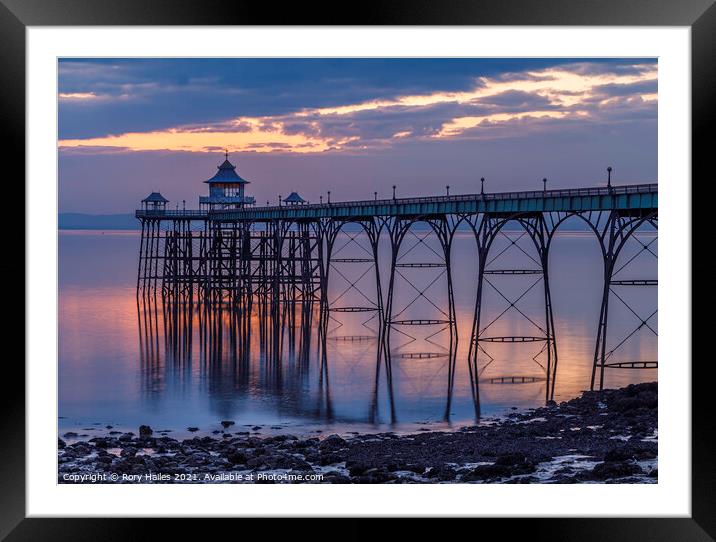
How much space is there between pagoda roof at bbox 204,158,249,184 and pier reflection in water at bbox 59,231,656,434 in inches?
474

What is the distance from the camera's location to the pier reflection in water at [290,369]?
28.4 meters

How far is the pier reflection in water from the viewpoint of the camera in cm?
2838

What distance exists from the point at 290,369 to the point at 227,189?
122 feet

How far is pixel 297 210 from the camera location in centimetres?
5775

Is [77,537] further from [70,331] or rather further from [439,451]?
[70,331]

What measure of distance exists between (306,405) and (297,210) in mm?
29273

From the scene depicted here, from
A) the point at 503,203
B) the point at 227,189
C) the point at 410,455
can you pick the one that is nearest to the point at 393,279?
the point at 503,203

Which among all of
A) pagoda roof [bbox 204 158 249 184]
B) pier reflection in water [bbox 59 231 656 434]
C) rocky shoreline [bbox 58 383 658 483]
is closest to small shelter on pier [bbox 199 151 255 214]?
pagoda roof [bbox 204 158 249 184]

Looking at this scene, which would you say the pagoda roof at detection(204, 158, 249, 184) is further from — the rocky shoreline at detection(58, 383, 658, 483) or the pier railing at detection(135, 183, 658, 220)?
the rocky shoreline at detection(58, 383, 658, 483)

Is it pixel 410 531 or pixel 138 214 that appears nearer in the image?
pixel 410 531

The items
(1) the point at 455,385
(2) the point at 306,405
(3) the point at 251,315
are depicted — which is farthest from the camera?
(3) the point at 251,315

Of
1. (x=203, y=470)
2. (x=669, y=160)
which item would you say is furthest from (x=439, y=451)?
(x=669, y=160)

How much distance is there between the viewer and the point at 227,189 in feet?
235
